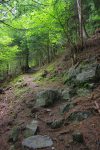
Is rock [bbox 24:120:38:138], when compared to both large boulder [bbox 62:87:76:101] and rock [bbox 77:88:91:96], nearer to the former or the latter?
large boulder [bbox 62:87:76:101]

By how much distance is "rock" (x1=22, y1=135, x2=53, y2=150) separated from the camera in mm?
7016

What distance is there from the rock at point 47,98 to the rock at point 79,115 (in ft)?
7.15

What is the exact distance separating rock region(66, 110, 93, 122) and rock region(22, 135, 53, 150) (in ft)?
4.45

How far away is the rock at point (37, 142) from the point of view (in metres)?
7.02

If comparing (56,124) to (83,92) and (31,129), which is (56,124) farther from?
(83,92)

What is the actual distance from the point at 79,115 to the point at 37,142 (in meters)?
2.02

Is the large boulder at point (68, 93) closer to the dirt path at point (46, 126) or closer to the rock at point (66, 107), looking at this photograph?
the dirt path at point (46, 126)

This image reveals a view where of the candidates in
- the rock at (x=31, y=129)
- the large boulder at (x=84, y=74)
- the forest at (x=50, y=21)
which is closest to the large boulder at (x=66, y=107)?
the rock at (x=31, y=129)

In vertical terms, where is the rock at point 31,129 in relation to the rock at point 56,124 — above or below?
below

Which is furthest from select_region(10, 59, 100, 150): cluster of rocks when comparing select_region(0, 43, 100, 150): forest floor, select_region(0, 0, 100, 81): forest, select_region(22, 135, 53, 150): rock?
select_region(0, 0, 100, 81): forest

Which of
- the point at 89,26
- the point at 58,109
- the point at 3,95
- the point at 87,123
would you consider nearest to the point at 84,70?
the point at 58,109

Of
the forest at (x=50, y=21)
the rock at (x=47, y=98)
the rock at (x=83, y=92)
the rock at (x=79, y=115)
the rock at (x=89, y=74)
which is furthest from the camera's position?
the rock at (x=89, y=74)

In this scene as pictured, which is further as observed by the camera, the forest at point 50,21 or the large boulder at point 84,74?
the large boulder at point 84,74

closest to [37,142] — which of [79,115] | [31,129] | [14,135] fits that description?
[31,129]
